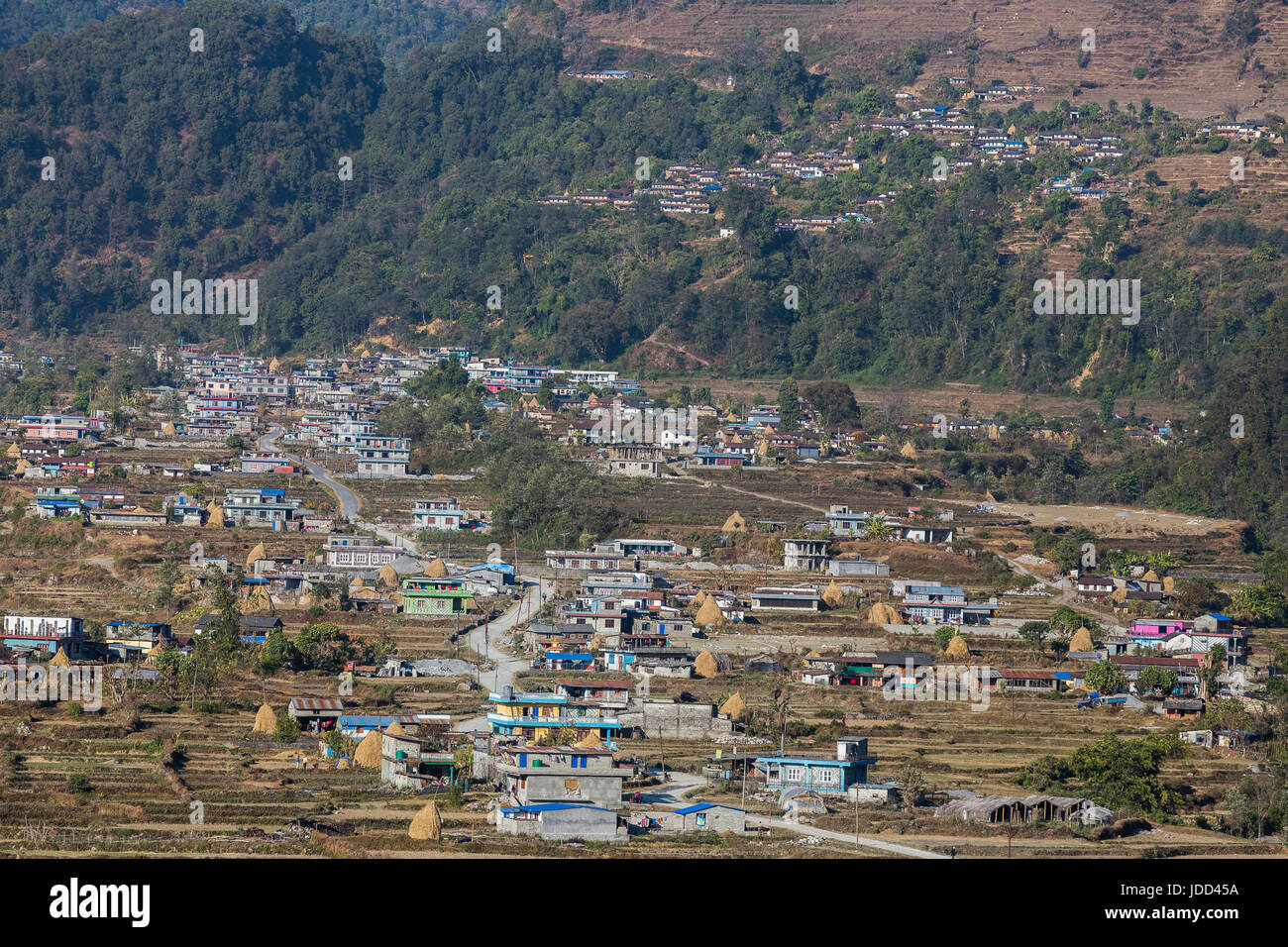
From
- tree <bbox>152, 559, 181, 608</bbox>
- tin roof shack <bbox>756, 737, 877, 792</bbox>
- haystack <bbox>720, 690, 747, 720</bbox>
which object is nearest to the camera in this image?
tin roof shack <bbox>756, 737, 877, 792</bbox>

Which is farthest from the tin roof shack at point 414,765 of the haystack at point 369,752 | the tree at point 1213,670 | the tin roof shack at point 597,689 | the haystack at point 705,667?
the tree at point 1213,670

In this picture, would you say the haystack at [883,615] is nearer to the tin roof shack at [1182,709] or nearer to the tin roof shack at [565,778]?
the tin roof shack at [1182,709]

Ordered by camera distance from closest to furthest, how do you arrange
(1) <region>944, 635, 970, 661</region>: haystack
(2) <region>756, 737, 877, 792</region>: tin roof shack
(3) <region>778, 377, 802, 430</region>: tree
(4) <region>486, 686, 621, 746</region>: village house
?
(2) <region>756, 737, 877, 792</region>: tin roof shack, (4) <region>486, 686, 621, 746</region>: village house, (1) <region>944, 635, 970, 661</region>: haystack, (3) <region>778, 377, 802, 430</region>: tree

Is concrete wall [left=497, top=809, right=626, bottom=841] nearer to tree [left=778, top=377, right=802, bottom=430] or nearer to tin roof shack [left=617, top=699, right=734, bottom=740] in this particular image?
tin roof shack [left=617, top=699, right=734, bottom=740]

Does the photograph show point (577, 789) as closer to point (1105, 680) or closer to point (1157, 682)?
point (1105, 680)

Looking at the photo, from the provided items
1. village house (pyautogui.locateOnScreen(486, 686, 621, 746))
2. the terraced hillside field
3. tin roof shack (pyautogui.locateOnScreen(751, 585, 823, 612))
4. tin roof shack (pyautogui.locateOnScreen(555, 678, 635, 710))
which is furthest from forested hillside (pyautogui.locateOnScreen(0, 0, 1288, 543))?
village house (pyautogui.locateOnScreen(486, 686, 621, 746))
